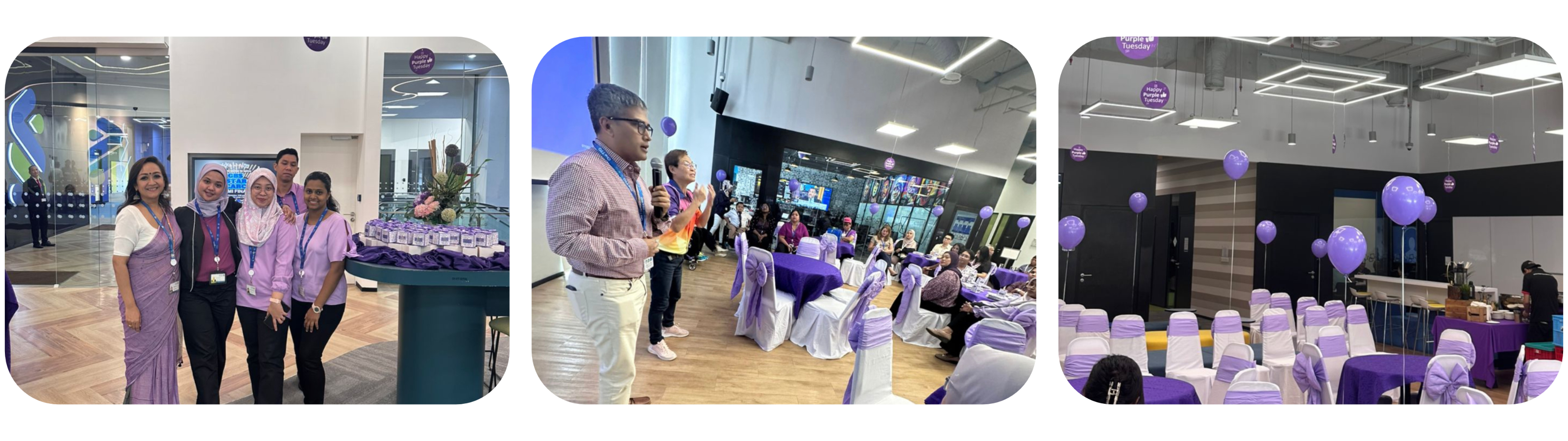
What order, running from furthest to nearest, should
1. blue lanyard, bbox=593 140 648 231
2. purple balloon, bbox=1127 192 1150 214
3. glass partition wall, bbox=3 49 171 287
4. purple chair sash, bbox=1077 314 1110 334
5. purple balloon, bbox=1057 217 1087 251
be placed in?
purple balloon, bbox=1127 192 1150 214 → purple chair sash, bbox=1077 314 1110 334 → purple balloon, bbox=1057 217 1087 251 → glass partition wall, bbox=3 49 171 287 → blue lanyard, bbox=593 140 648 231

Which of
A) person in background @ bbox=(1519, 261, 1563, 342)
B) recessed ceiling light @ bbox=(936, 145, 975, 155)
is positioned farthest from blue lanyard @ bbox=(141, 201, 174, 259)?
person in background @ bbox=(1519, 261, 1563, 342)

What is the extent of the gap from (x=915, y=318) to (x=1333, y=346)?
283cm

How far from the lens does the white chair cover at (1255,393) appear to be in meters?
2.49

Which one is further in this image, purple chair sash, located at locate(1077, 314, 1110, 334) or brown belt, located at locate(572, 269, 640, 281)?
purple chair sash, located at locate(1077, 314, 1110, 334)

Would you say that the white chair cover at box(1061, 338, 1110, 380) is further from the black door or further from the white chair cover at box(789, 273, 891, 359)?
the black door

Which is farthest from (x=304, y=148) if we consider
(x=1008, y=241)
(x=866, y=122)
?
(x=1008, y=241)

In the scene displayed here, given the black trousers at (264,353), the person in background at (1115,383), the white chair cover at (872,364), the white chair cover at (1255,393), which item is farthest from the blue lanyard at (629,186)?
the white chair cover at (1255,393)

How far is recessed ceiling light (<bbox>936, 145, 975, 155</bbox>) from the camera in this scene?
9.21 feet

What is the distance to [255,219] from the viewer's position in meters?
2.79

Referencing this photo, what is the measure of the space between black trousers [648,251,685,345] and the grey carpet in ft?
2.30

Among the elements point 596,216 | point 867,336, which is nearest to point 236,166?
point 596,216

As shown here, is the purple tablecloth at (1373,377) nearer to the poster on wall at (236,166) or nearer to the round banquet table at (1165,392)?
the round banquet table at (1165,392)

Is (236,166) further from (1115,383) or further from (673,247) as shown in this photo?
(1115,383)

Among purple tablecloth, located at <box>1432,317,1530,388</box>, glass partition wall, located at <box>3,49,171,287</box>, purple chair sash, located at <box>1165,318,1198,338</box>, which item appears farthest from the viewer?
purple tablecloth, located at <box>1432,317,1530,388</box>
